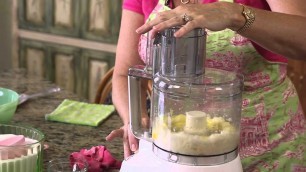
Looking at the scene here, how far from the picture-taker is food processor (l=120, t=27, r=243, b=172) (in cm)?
102

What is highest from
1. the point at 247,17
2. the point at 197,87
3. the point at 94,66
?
the point at 247,17

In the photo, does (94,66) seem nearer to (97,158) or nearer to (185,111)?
(97,158)

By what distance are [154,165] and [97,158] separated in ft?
1.18

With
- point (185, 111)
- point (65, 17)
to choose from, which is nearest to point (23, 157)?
point (185, 111)

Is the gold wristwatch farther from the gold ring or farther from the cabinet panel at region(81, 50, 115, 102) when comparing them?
the cabinet panel at region(81, 50, 115, 102)

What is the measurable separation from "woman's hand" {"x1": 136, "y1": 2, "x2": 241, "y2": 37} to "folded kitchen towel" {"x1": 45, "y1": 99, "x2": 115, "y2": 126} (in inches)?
25.7

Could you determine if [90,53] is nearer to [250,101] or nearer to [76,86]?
[76,86]

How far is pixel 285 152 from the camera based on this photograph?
150cm

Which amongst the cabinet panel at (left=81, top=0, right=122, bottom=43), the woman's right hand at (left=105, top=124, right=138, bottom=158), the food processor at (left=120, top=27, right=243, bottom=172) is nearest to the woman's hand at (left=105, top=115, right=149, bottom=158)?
the woman's right hand at (left=105, top=124, right=138, bottom=158)

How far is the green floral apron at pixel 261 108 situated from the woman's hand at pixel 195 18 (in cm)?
30

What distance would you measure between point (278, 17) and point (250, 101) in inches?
12.2

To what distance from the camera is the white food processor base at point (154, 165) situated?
1017 millimetres

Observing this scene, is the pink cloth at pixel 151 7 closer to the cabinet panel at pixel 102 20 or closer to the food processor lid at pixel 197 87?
the food processor lid at pixel 197 87

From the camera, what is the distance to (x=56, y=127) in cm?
165
